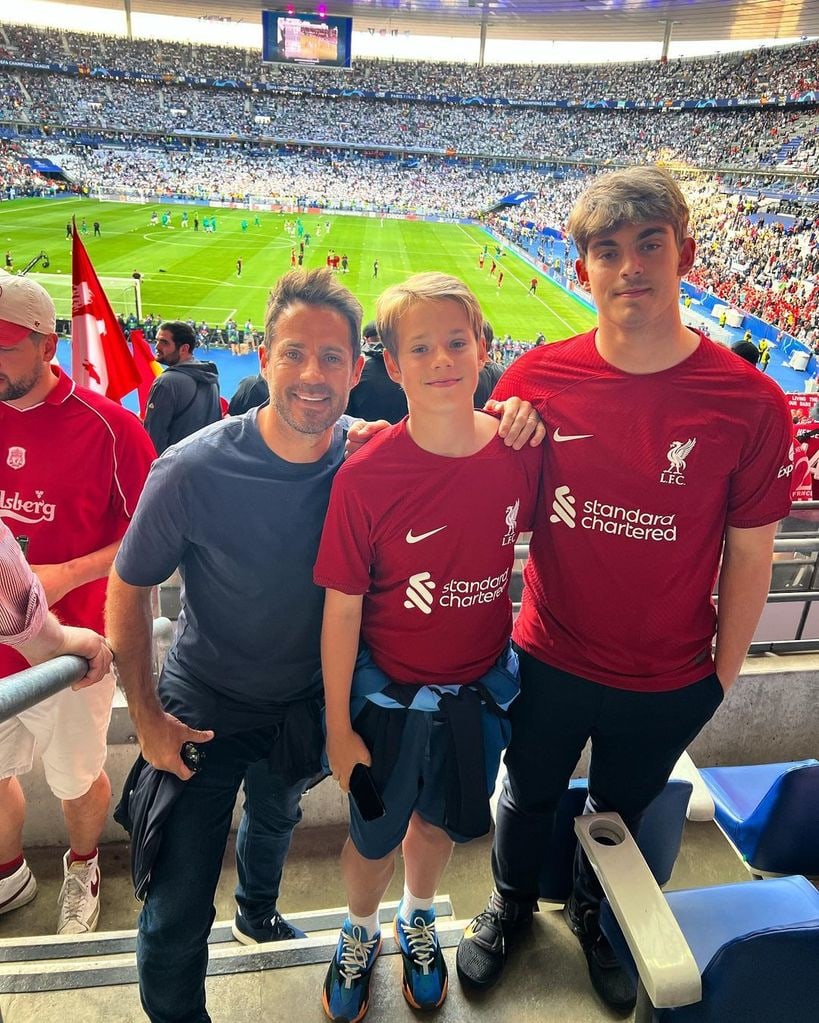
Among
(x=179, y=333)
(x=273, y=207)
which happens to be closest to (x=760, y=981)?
(x=179, y=333)

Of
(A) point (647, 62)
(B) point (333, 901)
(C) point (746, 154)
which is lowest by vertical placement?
(B) point (333, 901)

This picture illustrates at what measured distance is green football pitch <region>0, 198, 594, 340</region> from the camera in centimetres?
2069

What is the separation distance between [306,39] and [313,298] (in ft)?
→ 168

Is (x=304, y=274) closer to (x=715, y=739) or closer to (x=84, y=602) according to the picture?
(x=84, y=602)

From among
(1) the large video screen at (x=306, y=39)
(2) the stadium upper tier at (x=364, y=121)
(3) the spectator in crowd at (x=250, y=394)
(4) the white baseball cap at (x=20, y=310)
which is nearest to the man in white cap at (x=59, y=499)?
(4) the white baseball cap at (x=20, y=310)

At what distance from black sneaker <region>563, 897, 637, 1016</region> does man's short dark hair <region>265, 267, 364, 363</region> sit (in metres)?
1.68

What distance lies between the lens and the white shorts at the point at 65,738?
6.82 feet

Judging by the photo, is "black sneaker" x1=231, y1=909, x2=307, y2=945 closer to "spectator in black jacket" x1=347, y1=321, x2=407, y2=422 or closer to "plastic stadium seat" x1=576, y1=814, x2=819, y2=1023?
"plastic stadium seat" x1=576, y1=814, x2=819, y2=1023

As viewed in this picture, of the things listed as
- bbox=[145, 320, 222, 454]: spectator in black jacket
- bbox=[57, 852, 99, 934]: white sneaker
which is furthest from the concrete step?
bbox=[145, 320, 222, 454]: spectator in black jacket

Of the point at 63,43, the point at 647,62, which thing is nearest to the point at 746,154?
the point at 647,62

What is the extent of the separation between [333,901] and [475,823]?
1.12 meters

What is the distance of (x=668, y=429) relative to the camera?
1625mm

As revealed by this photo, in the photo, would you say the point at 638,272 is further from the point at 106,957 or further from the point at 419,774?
the point at 106,957

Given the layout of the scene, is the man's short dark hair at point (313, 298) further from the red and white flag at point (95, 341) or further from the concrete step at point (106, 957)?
the red and white flag at point (95, 341)
